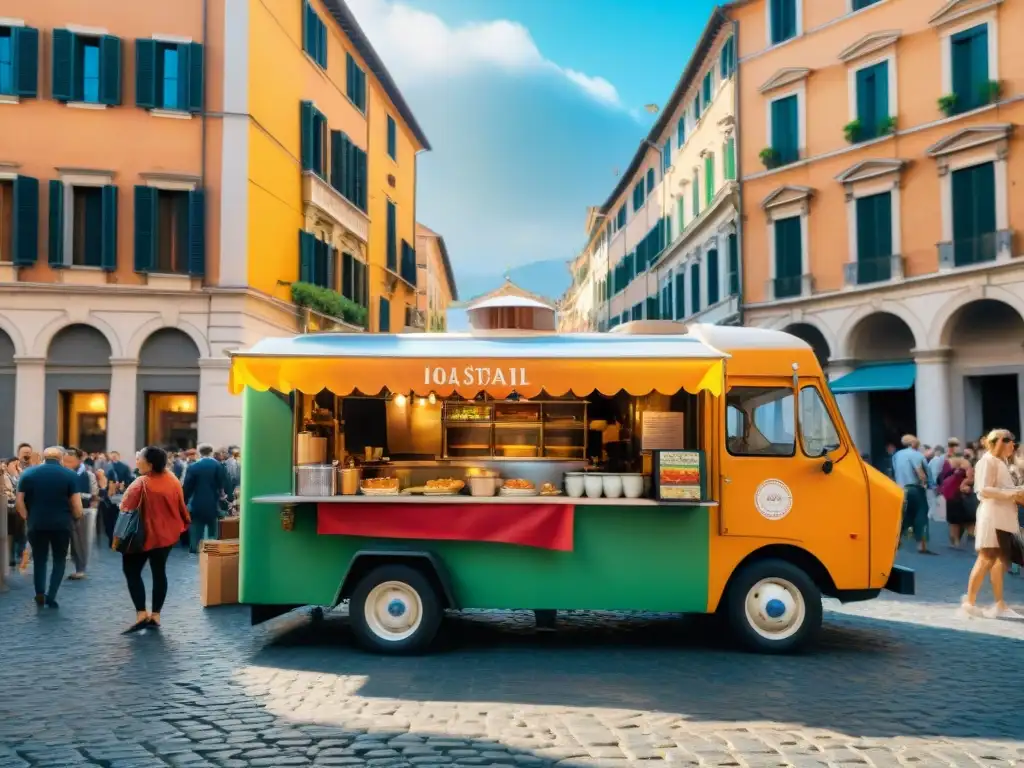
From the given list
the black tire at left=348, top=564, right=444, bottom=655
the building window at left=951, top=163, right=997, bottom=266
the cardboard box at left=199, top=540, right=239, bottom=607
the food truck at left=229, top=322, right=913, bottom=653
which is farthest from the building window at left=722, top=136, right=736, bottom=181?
the black tire at left=348, top=564, right=444, bottom=655

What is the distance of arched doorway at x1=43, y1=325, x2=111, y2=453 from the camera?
22.2 m

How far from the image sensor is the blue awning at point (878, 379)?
81.9 ft

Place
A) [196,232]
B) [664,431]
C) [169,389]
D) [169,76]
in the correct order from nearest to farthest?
[664,431] < [196,232] < [169,76] < [169,389]

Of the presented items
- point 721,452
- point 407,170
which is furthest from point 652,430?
point 407,170

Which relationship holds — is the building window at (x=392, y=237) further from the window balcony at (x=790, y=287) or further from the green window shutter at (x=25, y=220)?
the green window shutter at (x=25, y=220)

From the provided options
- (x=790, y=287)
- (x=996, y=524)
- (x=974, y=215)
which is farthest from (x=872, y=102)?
(x=996, y=524)

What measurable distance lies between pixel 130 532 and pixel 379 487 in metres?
2.42

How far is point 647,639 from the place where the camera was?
8930 millimetres

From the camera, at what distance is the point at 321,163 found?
93.1 ft

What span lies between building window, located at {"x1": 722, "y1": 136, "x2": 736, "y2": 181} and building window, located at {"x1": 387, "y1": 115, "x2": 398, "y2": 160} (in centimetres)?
1351

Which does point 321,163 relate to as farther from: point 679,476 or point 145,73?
point 679,476

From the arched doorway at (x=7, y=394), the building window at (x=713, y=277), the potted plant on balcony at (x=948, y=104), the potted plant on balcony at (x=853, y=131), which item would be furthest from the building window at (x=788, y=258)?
the arched doorway at (x=7, y=394)

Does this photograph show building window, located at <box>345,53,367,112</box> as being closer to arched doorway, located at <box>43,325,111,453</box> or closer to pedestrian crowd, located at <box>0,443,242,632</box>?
arched doorway, located at <box>43,325,111,453</box>

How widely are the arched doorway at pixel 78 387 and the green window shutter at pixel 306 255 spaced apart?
5.89 m
